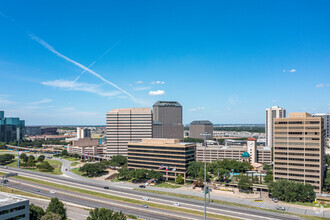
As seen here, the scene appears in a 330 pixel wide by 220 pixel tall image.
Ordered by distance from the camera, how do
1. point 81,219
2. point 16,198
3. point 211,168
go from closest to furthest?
point 16,198
point 81,219
point 211,168

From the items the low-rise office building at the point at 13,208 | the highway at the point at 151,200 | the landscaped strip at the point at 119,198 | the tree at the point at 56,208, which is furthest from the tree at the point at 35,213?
the landscaped strip at the point at 119,198

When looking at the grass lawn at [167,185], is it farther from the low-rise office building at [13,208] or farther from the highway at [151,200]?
the low-rise office building at [13,208]

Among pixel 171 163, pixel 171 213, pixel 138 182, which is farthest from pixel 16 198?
pixel 171 163

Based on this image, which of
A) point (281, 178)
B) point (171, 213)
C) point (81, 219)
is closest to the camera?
point (81, 219)

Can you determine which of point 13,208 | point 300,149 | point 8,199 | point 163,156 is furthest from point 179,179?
point 13,208

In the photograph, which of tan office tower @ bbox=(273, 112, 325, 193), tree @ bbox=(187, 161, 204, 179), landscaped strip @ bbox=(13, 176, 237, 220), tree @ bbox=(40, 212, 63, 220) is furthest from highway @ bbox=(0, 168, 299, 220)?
tan office tower @ bbox=(273, 112, 325, 193)

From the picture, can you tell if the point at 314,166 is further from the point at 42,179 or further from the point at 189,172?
the point at 42,179
